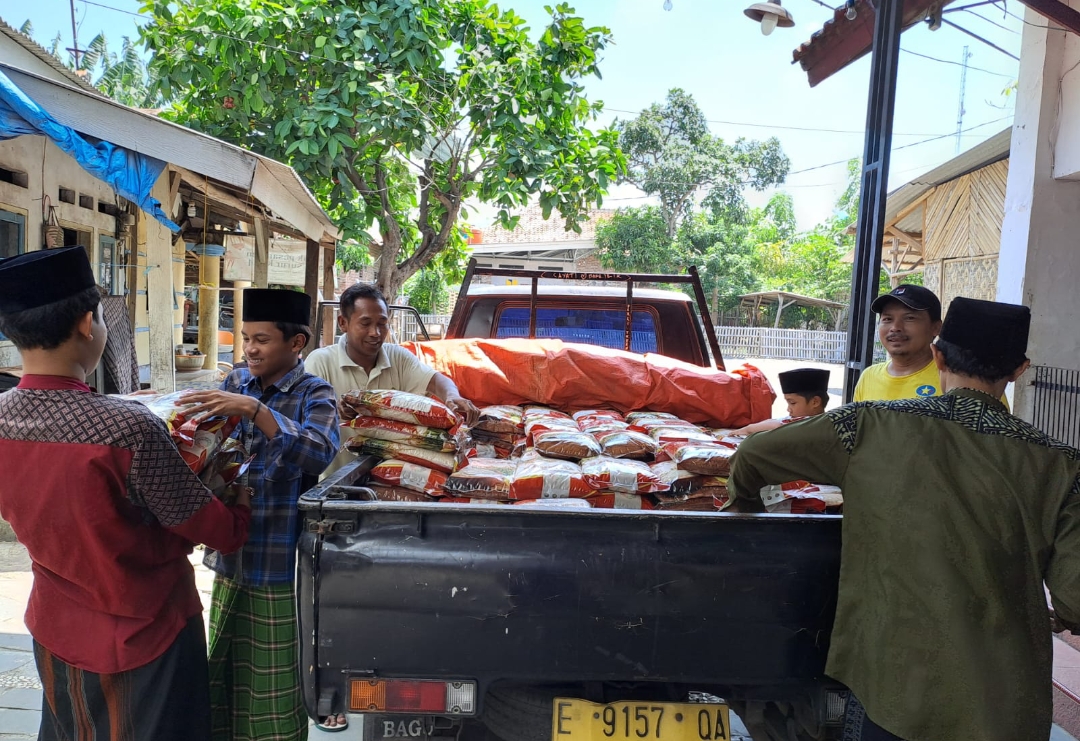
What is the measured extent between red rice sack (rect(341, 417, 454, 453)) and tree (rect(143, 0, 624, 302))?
22.5 ft

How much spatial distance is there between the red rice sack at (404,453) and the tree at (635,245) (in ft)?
77.7

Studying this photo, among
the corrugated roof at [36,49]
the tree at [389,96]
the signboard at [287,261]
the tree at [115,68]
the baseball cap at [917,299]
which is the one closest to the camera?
the baseball cap at [917,299]

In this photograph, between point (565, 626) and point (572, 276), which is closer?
point (565, 626)

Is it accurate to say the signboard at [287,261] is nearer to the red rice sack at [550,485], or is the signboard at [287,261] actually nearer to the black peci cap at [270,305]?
the black peci cap at [270,305]

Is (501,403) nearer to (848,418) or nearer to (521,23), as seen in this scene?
(848,418)

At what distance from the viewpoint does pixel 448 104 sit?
33.7 ft

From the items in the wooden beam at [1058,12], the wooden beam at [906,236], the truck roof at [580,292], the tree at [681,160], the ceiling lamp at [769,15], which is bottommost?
the truck roof at [580,292]

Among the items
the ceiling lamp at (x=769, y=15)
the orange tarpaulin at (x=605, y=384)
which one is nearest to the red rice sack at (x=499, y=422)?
the orange tarpaulin at (x=605, y=384)

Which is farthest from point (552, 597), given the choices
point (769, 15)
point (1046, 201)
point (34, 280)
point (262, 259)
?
point (262, 259)

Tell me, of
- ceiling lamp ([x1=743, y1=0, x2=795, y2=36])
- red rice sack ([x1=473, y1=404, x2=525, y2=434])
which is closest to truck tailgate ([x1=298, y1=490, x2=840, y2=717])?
red rice sack ([x1=473, y1=404, x2=525, y2=434])

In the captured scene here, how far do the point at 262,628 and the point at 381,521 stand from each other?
→ 82 centimetres

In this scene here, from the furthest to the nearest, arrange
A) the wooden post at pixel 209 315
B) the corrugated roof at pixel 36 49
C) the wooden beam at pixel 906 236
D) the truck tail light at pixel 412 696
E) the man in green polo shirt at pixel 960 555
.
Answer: the wooden beam at pixel 906 236 → the wooden post at pixel 209 315 → the corrugated roof at pixel 36 49 → the truck tail light at pixel 412 696 → the man in green polo shirt at pixel 960 555

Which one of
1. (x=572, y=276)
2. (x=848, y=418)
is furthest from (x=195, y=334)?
(x=848, y=418)

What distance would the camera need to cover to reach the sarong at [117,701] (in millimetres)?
2098
